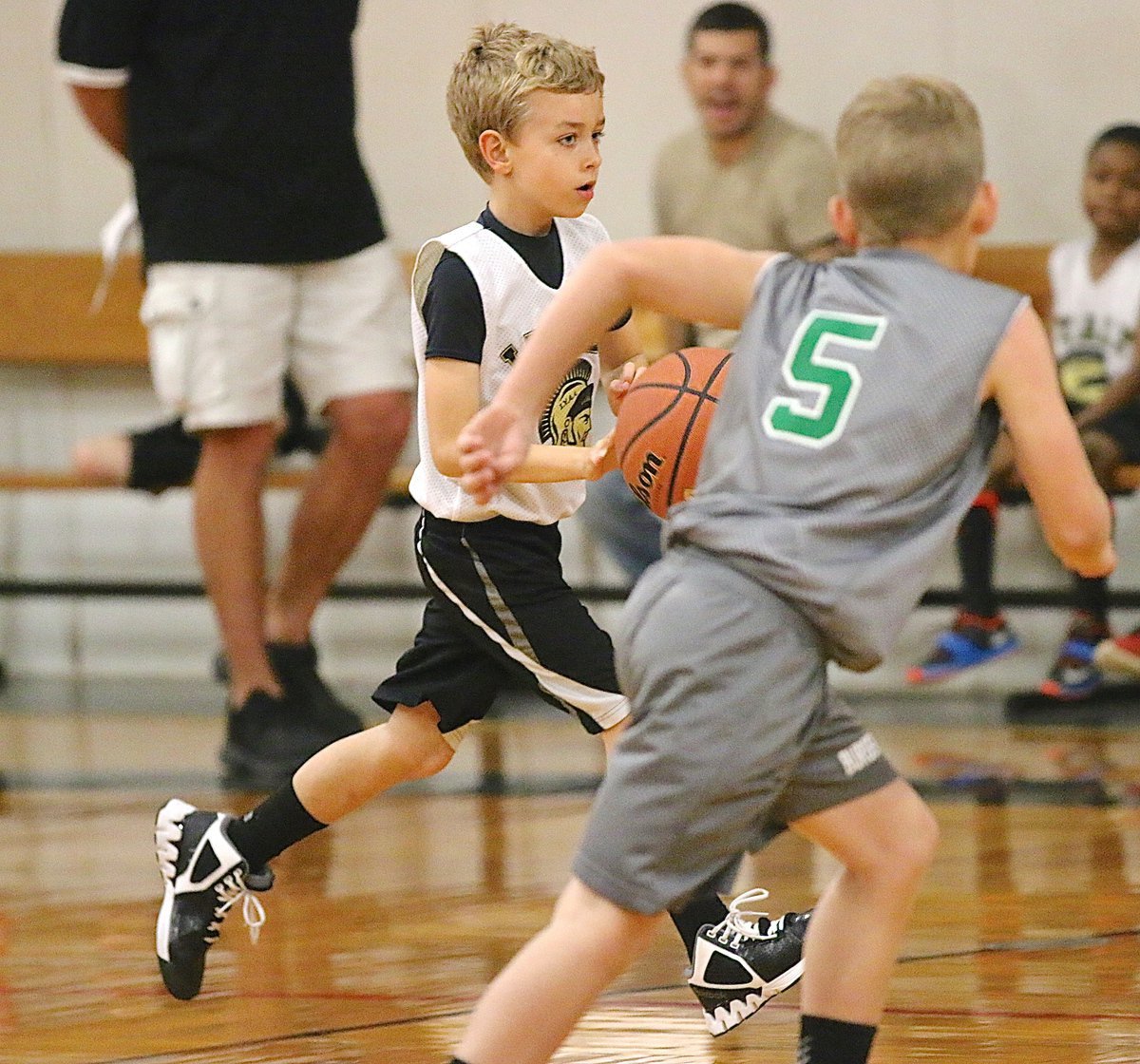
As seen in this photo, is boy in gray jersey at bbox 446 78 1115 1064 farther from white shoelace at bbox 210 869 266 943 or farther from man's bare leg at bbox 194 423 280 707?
man's bare leg at bbox 194 423 280 707

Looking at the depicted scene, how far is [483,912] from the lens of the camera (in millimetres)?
3361

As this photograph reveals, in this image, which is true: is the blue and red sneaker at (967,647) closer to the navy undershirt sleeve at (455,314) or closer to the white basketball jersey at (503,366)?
the white basketball jersey at (503,366)

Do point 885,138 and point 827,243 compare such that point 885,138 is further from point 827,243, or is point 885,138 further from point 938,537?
point 827,243

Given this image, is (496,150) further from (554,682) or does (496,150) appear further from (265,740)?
(265,740)

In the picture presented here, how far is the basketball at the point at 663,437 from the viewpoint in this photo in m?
2.65

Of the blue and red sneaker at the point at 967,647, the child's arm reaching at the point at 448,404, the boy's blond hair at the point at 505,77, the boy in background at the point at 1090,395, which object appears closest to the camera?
the child's arm reaching at the point at 448,404

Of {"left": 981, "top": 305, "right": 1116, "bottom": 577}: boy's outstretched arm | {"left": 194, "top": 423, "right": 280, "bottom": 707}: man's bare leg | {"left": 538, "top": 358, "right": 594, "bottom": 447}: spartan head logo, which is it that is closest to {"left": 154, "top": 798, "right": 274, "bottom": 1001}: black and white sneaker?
{"left": 538, "top": 358, "right": 594, "bottom": 447}: spartan head logo

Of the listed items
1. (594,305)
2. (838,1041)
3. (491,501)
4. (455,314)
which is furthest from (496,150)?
(838,1041)

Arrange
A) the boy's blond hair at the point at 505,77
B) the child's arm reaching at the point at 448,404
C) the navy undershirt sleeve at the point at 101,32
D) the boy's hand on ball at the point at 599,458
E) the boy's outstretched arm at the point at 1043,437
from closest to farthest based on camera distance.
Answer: the boy's outstretched arm at the point at 1043,437 < the boy's hand on ball at the point at 599,458 < the child's arm reaching at the point at 448,404 < the boy's blond hair at the point at 505,77 < the navy undershirt sleeve at the point at 101,32

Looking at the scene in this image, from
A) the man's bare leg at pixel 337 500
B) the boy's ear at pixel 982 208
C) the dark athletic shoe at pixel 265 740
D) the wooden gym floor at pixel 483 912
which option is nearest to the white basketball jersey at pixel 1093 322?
the wooden gym floor at pixel 483 912

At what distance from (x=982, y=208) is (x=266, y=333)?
2.78m

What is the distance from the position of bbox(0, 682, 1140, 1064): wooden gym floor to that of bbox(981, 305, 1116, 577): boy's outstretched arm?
805 millimetres

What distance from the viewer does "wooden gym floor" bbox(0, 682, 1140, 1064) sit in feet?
8.66

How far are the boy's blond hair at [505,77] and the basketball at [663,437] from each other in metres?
0.40
